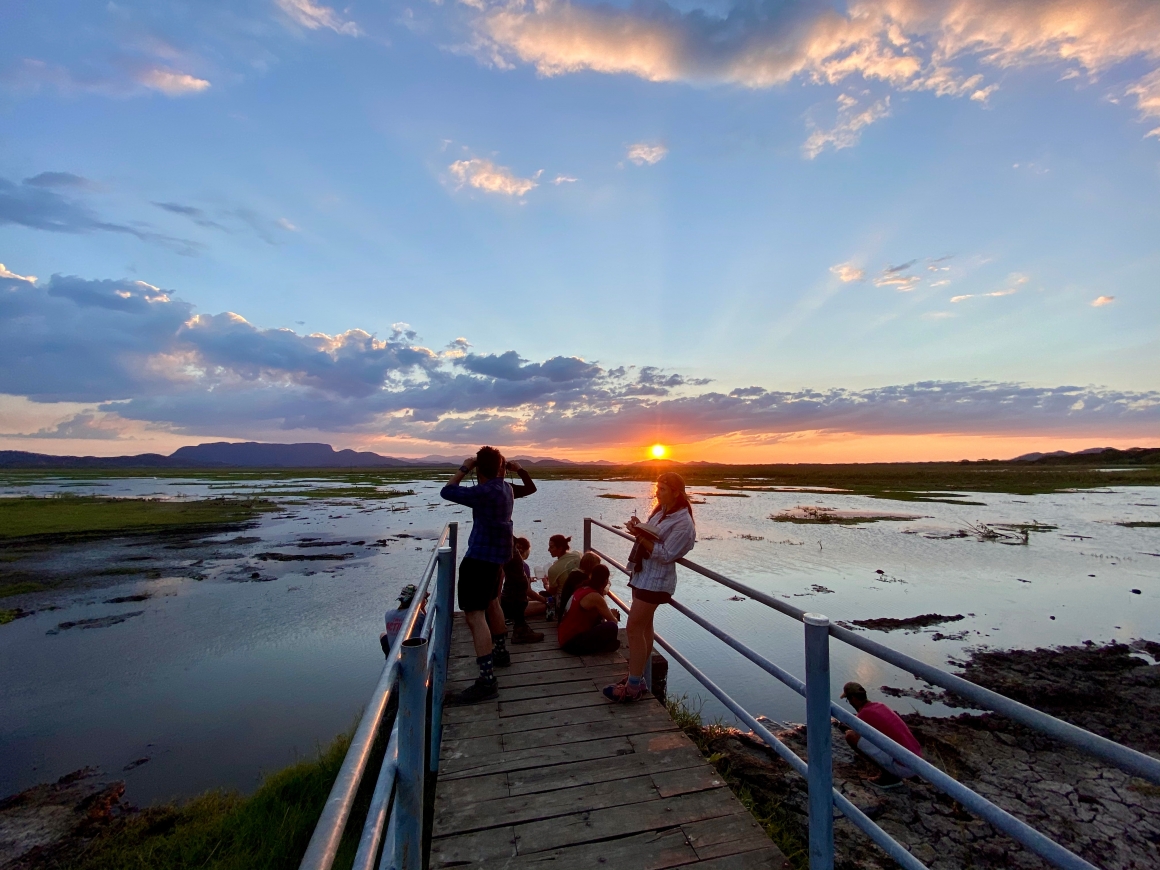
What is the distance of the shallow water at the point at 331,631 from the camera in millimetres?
7742

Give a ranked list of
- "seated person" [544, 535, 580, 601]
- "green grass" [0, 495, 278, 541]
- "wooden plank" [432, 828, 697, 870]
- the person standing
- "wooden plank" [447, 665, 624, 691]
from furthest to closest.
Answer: "green grass" [0, 495, 278, 541] → "seated person" [544, 535, 580, 601] → "wooden plank" [447, 665, 624, 691] → the person standing → "wooden plank" [432, 828, 697, 870]

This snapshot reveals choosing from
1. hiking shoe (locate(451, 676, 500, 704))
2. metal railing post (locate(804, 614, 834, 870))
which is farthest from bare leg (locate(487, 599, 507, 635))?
metal railing post (locate(804, 614, 834, 870))

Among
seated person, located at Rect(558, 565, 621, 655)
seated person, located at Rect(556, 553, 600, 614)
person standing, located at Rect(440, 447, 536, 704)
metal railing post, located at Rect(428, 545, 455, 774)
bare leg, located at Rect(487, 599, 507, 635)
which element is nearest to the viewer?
metal railing post, located at Rect(428, 545, 455, 774)

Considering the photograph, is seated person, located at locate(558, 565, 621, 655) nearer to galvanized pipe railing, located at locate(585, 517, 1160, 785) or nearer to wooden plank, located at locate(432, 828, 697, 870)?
wooden plank, located at locate(432, 828, 697, 870)

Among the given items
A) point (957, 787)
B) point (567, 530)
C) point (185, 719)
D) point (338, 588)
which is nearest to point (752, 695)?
point (957, 787)

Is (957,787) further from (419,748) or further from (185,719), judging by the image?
(185,719)

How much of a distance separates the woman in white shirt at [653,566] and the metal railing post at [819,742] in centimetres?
178

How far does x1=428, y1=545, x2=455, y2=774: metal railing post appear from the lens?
16.5 feet

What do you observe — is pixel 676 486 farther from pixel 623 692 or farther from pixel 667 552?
pixel 623 692

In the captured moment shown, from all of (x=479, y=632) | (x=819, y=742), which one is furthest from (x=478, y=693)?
(x=819, y=742)

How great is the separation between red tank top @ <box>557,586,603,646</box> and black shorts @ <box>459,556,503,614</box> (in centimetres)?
118

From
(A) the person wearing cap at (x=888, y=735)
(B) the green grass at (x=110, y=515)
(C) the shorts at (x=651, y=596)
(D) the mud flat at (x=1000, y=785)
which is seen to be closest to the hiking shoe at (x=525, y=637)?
(D) the mud flat at (x=1000, y=785)

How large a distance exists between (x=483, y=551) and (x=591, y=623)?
169 cm

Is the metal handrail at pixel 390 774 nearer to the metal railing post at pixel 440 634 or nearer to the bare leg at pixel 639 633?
the metal railing post at pixel 440 634
